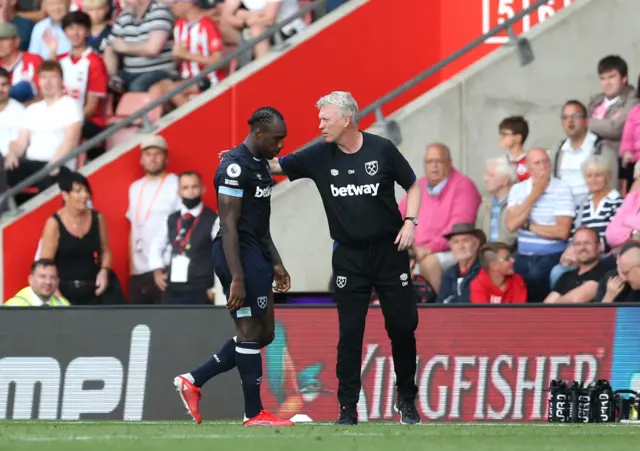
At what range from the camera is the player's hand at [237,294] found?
382 inches

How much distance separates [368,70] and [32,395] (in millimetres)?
6216

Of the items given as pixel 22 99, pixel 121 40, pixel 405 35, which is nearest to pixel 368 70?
pixel 405 35

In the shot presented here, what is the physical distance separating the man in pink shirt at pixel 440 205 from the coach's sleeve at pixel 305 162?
158 inches

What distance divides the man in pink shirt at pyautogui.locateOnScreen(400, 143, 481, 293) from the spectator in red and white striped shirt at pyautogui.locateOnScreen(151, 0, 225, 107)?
3.10 m

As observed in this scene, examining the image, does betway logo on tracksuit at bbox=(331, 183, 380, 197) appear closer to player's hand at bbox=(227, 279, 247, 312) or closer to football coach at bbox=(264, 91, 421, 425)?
football coach at bbox=(264, 91, 421, 425)

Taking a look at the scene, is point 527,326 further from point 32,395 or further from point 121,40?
point 121,40

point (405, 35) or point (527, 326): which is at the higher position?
point (405, 35)

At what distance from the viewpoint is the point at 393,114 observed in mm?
15781

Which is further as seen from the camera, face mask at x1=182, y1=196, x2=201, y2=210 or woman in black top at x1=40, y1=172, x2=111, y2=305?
face mask at x1=182, y1=196, x2=201, y2=210

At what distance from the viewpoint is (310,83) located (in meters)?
16.7

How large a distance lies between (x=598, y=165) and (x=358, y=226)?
4.20 meters

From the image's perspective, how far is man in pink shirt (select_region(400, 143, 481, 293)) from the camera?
47.0ft

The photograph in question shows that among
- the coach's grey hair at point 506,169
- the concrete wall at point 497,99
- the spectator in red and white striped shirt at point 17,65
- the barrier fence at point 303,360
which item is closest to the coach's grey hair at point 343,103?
the barrier fence at point 303,360

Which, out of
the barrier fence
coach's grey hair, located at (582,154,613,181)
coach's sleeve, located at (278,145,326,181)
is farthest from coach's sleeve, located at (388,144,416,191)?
coach's grey hair, located at (582,154,613,181)
